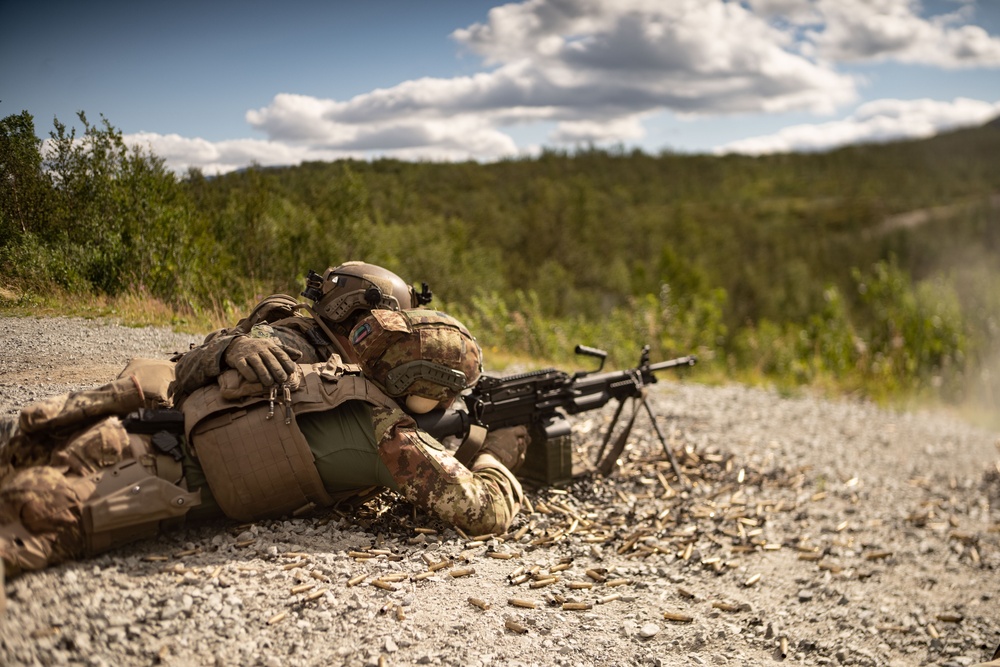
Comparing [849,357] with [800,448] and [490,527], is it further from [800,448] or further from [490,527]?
[490,527]

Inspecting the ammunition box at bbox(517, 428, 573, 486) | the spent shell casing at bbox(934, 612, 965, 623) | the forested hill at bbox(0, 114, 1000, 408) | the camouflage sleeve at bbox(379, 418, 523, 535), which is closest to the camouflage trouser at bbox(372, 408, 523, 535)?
the camouflage sleeve at bbox(379, 418, 523, 535)

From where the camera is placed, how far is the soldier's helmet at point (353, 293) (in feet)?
16.6

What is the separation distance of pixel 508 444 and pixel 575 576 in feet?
3.74

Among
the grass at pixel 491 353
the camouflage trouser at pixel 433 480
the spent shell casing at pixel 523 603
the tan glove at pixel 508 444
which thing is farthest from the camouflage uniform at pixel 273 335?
the spent shell casing at pixel 523 603

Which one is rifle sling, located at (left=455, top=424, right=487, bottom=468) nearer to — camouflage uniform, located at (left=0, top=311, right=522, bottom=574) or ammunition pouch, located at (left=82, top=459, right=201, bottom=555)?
camouflage uniform, located at (left=0, top=311, right=522, bottom=574)

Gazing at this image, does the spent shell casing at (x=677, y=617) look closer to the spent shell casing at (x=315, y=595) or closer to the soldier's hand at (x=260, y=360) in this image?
the spent shell casing at (x=315, y=595)

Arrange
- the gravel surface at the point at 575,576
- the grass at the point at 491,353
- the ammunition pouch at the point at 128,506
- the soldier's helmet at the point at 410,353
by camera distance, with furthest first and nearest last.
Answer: the grass at the point at 491,353, the soldier's helmet at the point at 410,353, the ammunition pouch at the point at 128,506, the gravel surface at the point at 575,576

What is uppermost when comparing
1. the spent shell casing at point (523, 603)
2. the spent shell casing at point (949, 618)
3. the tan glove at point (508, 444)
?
the tan glove at point (508, 444)

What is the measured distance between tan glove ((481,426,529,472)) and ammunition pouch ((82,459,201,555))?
2.18m

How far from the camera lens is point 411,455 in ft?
14.1

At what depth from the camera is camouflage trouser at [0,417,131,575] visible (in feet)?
10.8

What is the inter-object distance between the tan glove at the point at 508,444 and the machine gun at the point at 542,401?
3.5 inches

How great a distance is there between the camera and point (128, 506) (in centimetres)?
360

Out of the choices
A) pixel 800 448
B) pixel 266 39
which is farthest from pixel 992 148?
pixel 266 39
